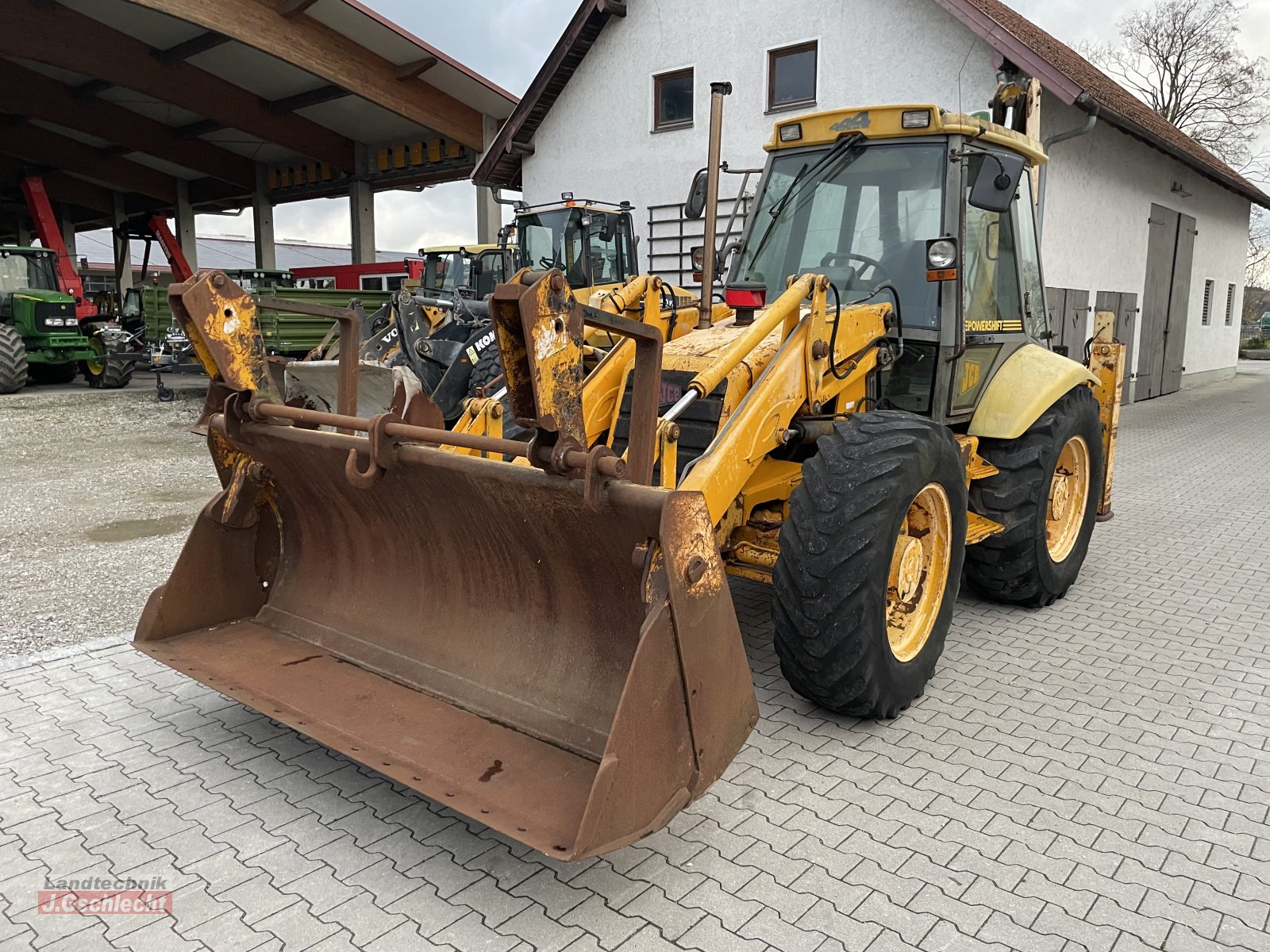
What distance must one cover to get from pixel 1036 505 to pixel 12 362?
16.3 m

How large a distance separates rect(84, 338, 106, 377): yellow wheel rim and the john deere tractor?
0.07ft

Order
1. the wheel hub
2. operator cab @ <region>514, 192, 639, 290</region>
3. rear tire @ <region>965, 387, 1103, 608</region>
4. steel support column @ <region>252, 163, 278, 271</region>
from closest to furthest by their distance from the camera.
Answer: the wheel hub
rear tire @ <region>965, 387, 1103, 608</region>
operator cab @ <region>514, 192, 639, 290</region>
steel support column @ <region>252, 163, 278, 271</region>

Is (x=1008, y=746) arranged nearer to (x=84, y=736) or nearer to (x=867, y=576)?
(x=867, y=576)

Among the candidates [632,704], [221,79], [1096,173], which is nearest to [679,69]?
[1096,173]

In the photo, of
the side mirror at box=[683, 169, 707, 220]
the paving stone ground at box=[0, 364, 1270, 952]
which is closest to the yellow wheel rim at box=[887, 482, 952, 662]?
the paving stone ground at box=[0, 364, 1270, 952]

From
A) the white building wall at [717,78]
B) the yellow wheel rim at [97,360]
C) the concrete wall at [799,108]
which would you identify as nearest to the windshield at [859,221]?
the concrete wall at [799,108]

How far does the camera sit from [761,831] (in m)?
3.04

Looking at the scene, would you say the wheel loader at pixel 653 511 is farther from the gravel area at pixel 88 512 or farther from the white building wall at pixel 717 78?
the white building wall at pixel 717 78

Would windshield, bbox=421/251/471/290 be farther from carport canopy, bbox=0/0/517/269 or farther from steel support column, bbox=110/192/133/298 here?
steel support column, bbox=110/192/133/298

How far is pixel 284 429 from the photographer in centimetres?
358

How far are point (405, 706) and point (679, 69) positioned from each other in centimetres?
1265

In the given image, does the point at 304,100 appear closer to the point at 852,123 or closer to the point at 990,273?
the point at 852,123

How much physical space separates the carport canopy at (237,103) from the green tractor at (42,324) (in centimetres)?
353

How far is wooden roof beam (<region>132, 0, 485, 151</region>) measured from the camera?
45.5 feet
